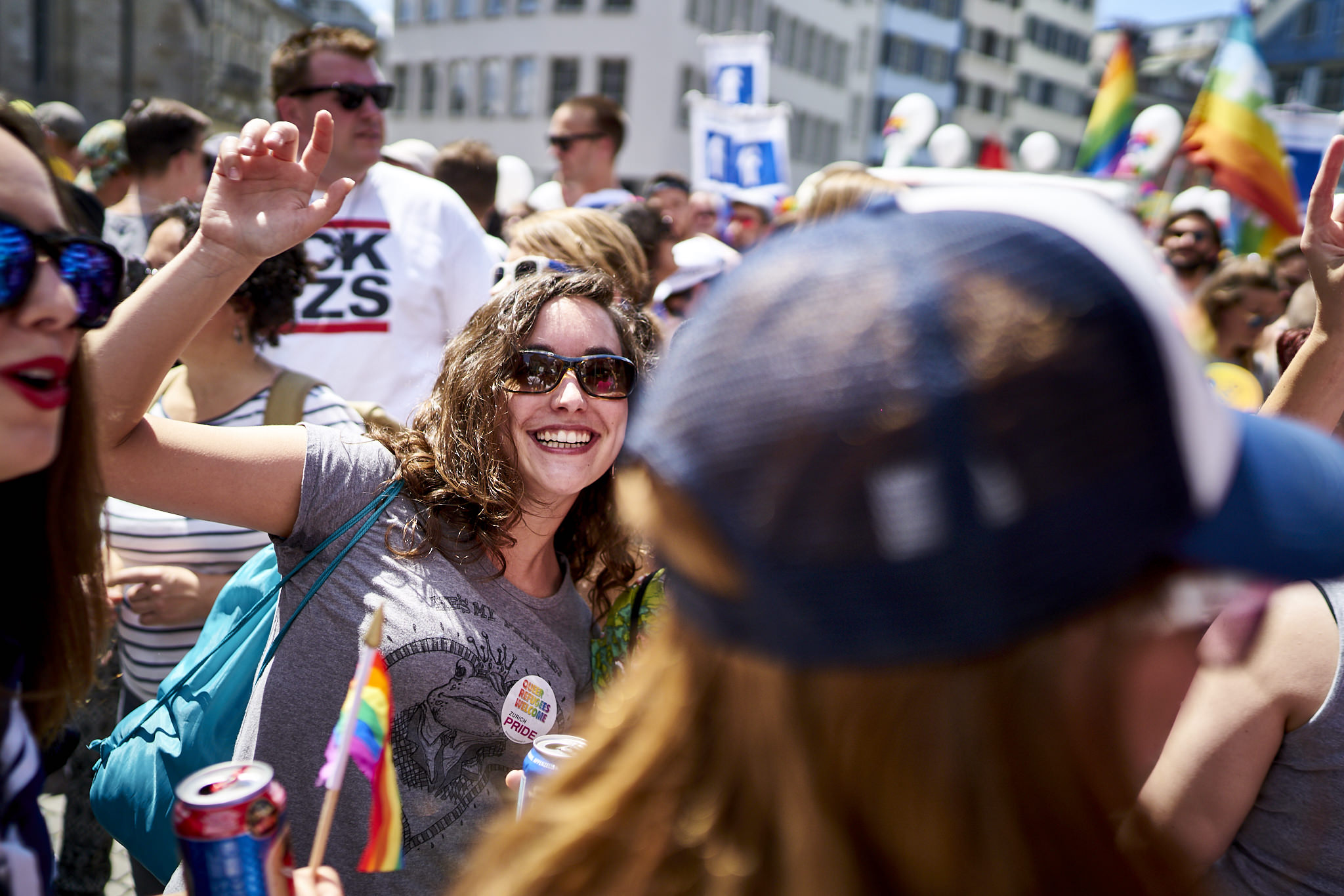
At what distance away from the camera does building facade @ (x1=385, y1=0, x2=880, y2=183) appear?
3572 centimetres

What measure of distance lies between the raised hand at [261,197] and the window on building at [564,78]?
36.9 metres

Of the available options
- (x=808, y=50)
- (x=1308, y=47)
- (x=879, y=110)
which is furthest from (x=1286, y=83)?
(x=808, y=50)

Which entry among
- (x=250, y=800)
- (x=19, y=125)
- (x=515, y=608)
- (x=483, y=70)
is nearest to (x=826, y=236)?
(x=250, y=800)

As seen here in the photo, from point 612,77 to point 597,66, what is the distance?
69cm

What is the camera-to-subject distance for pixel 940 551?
0.67 m

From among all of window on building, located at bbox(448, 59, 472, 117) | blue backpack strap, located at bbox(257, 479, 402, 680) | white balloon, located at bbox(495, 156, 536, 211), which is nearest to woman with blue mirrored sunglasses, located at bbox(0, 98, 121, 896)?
blue backpack strap, located at bbox(257, 479, 402, 680)

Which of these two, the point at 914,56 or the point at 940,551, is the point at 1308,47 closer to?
the point at 914,56

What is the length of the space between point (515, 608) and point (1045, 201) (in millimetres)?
1625

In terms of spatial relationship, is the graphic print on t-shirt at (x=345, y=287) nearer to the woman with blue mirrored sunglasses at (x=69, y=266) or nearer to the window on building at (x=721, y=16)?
the woman with blue mirrored sunglasses at (x=69, y=266)

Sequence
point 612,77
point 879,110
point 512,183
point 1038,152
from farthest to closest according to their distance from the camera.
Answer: point 879,110, point 612,77, point 1038,152, point 512,183

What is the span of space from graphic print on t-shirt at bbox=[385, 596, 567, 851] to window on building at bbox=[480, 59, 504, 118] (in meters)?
39.1

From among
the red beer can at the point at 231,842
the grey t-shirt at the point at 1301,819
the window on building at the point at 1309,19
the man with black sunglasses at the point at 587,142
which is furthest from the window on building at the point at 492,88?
the window on building at the point at 1309,19

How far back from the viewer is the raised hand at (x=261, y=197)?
1.86 meters

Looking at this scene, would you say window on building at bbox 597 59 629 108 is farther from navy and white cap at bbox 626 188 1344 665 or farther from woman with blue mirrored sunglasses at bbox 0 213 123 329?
navy and white cap at bbox 626 188 1344 665
